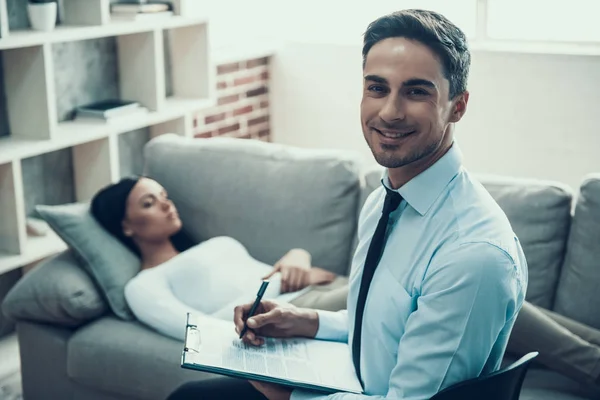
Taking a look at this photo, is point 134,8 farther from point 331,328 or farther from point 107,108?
point 331,328

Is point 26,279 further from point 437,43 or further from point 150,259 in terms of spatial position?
point 437,43

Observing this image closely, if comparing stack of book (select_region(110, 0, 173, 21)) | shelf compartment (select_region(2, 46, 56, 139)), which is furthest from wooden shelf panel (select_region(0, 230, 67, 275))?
stack of book (select_region(110, 0, 173, 21))

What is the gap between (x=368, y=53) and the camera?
4.85 ft

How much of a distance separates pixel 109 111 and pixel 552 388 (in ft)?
7.23

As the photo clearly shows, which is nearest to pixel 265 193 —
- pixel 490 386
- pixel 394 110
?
pixel 394 110

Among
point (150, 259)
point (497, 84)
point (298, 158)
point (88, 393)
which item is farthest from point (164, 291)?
point (497, 84)

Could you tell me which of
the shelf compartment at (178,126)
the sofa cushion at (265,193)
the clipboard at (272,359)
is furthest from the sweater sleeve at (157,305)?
the shelf compartment at (178,126)

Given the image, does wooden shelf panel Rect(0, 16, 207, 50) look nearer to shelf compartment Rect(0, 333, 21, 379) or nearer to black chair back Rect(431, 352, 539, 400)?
shelf compartment Rect(0, 333, 21, 379)

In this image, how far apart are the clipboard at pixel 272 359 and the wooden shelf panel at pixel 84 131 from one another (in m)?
1.56

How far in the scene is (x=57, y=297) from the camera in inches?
95.7

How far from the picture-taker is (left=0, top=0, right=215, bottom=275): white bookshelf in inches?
122

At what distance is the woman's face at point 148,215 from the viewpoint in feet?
8.66

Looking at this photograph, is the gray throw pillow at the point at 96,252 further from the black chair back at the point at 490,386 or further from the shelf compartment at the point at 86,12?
the black chair back at the point at 490,386

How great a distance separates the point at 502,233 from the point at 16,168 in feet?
7.25
